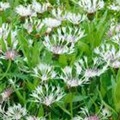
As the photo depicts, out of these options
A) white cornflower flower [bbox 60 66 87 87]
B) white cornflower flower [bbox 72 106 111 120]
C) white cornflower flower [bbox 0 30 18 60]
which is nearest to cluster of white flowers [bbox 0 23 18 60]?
white cornflower flower [bbox 0 30 18 60]

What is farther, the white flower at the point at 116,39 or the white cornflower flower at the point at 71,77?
the white flower at the point at 116,39

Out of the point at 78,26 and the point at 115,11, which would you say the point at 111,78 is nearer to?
the point at 78,26

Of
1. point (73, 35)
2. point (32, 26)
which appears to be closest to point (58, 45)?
point (73, 35)

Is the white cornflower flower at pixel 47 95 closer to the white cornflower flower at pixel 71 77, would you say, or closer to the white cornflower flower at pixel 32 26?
the white cornflower flower at pixel 71 77

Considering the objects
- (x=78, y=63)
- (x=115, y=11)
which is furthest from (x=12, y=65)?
(x=115, y=11)

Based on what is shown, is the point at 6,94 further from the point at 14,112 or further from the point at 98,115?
the point at 98,115

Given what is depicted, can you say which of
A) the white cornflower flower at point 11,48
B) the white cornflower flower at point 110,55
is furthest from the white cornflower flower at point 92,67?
the white cornflower flower at point 11,48
